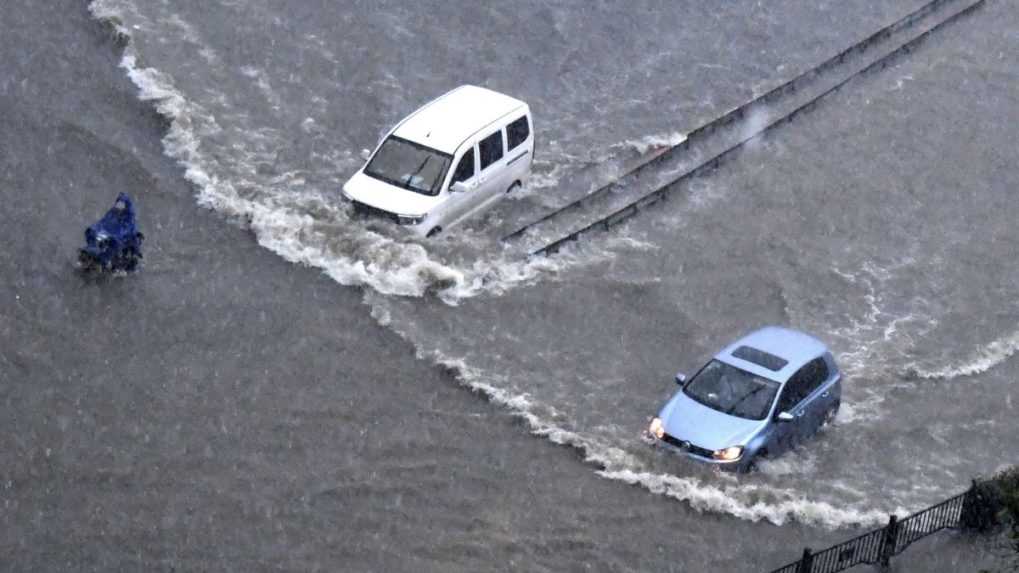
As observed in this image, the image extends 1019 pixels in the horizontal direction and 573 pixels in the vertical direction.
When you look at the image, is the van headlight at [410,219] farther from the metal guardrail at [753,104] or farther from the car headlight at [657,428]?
the car headlight at [657,428]

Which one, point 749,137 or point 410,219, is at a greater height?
point 749,137

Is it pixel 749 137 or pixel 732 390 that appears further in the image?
pixel 749 137

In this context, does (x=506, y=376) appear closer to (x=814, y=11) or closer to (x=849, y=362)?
(x=849, y=362)

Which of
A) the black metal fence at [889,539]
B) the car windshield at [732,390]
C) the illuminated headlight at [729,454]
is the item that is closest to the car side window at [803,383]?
the car windshield at [732,390]

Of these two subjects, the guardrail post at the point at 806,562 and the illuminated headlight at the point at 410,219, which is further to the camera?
the illuminated headlight at the point at 410,219

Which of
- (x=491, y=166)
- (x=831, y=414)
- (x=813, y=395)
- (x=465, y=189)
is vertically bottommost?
(x=831, y=414)

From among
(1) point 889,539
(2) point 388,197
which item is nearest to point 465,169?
(2) point 388,197

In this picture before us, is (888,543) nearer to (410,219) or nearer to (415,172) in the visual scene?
(410,219)
